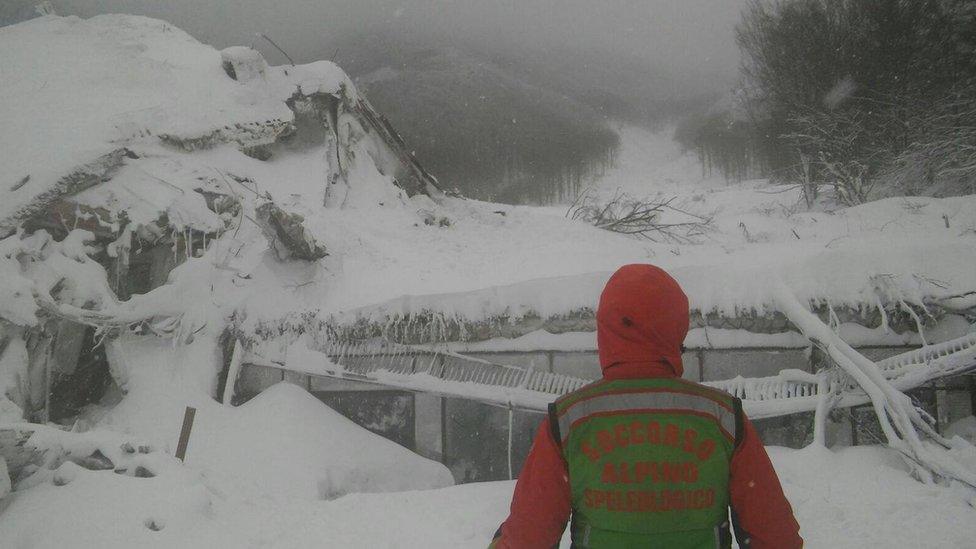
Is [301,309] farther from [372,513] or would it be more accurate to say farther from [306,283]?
[372,513]

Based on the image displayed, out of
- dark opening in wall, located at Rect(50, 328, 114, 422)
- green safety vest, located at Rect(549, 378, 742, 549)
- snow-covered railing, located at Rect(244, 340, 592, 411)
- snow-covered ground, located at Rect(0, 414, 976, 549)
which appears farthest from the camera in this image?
dark opening in wall, located at Rect(50, 328, 114, 422)

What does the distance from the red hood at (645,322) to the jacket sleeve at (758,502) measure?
0.30 m

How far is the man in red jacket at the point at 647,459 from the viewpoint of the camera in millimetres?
1479

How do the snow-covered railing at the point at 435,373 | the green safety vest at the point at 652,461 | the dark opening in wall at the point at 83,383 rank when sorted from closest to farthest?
the green safety vest at the point at 652,461
the snow-covered railing at the point at 435,373
the dark opening in wall at the point at 83,383

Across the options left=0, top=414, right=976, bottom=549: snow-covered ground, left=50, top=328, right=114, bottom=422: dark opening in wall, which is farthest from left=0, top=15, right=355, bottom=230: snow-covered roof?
left=0, top=414, right=976, bottom=549: snow-covered ground

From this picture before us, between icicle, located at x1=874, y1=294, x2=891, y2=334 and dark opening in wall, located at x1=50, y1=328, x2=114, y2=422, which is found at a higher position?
icicle, located at x1=874, y1=294, x2=891, y2=334

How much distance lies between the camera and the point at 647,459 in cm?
148

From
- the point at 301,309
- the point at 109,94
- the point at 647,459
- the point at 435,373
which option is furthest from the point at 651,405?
the point at 109,94

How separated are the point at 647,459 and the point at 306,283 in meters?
5.82

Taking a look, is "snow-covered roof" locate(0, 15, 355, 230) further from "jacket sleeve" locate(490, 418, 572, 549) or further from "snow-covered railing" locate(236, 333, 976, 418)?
"jacket sleeve" locate(490, 418, 572, 549)

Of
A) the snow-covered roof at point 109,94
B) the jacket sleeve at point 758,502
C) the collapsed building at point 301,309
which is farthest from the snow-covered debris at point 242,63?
the jacket sleeve at point 758,502

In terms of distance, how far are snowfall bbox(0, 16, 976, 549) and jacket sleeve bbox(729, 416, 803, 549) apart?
89.6 inches

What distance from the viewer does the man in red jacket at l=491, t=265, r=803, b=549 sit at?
1.48 meters

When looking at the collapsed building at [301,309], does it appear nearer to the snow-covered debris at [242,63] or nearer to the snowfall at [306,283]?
the snowfall at [306,283]
